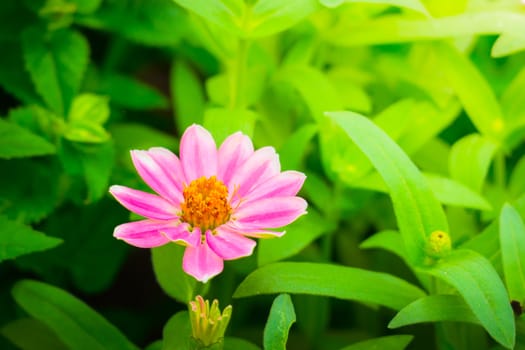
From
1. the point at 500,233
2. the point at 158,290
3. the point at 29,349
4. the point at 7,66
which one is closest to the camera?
the point at 500,233

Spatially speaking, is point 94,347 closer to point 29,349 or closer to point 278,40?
point 29,349

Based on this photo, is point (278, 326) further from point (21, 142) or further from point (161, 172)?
point (21, 142)

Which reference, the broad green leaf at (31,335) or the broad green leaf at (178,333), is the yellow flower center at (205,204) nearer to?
the broad green leaf at (178,333)

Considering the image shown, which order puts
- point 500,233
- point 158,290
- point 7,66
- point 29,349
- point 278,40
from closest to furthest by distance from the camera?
point 500,233, point 29,349, point 7,66, point 278,40, point 158,290

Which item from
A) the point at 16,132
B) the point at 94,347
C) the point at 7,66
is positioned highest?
the point at 7,66

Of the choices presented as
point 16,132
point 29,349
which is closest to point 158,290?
point 29,349

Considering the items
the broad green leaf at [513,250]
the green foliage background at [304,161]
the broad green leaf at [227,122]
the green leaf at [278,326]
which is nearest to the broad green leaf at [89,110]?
the green foliage background at [304,161]
